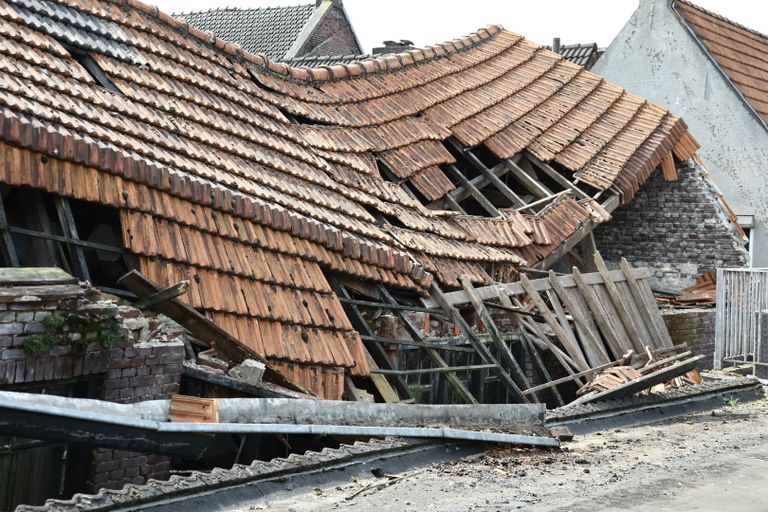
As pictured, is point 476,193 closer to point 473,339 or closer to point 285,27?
point 473,339

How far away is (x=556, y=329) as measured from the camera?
11695mm

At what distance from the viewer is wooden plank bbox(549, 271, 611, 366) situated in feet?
39.2

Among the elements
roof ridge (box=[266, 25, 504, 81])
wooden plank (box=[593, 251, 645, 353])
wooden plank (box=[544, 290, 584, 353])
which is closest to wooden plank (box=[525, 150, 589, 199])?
wooden plank (box=[593, 251, 645, 353])

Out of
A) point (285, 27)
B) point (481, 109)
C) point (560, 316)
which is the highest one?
point (285, 27)

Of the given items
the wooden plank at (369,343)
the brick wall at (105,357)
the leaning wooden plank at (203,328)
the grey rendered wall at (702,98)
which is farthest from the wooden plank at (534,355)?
the grey rendered wall at (702,98)

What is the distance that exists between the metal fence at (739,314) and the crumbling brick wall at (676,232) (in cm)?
284

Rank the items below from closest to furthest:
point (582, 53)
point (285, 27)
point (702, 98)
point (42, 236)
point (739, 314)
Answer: point (42, 236) < point (739, 314) < point (702, 98) < point (582, 53) < point (285, 27)

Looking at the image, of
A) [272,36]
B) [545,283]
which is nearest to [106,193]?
[545,283]

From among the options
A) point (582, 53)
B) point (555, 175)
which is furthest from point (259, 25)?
point (555, 175)

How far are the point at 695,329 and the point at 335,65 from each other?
671 cm

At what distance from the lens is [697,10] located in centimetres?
2167

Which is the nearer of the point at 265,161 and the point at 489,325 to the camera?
the point at 265,161

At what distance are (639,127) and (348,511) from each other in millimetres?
12012

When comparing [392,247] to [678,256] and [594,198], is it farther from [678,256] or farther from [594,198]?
[678,256]
